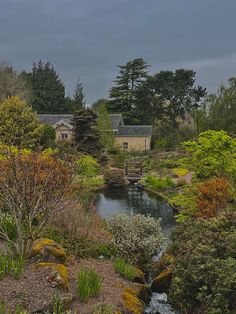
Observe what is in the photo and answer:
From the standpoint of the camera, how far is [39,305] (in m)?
7.59

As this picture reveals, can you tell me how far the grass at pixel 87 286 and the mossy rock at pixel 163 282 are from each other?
9.46 ft

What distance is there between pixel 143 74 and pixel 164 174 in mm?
30566

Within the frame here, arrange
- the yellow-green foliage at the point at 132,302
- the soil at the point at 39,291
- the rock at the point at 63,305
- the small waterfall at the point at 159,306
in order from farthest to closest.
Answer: the small waterfall at the point at 159,306, the yellow-green foliage at the point at 132,302, the soil at the point at 39,291, the rock at the point at 63,305

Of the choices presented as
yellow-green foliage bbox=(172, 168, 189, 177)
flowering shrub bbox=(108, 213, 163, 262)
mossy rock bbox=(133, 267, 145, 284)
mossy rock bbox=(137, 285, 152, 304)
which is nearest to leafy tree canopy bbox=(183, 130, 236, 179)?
flowering shrub bbox=(108, 213, 163, 262)

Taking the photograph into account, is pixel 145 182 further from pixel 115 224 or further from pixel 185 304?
pixel 185 304

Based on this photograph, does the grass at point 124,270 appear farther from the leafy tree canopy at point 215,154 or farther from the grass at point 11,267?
the leafy tree canopy at point 215,154

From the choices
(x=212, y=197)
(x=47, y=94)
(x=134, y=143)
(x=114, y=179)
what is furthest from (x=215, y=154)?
(x=47, y=94)

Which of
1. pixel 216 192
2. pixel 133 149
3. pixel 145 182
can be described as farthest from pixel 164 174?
pixel 216 192

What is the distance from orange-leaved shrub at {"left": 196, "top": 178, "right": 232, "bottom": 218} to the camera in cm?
1366

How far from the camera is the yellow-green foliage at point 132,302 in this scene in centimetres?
882

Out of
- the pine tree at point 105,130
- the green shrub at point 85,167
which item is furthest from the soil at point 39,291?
the pine tree at point 105,130

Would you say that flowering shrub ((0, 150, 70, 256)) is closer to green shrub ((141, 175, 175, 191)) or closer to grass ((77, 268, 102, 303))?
grass ((77, 268, 102, 303))

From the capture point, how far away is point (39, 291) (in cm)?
805

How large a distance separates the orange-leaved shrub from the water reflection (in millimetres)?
5510
